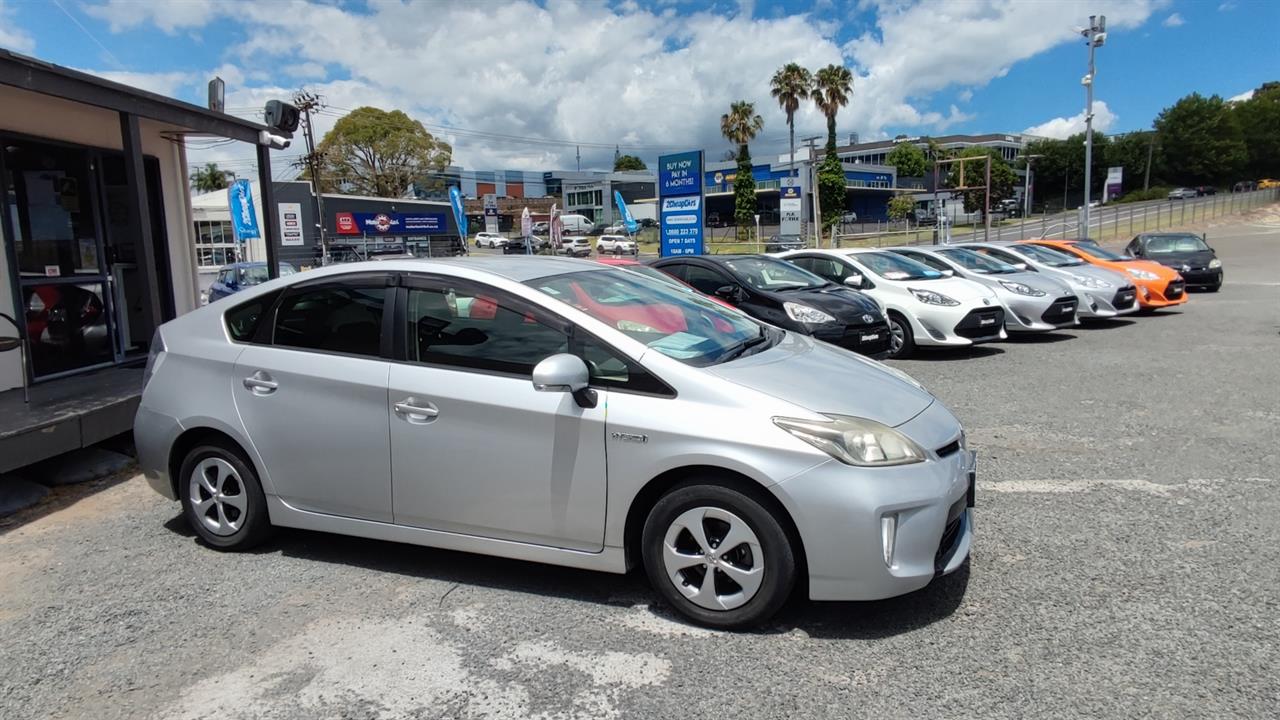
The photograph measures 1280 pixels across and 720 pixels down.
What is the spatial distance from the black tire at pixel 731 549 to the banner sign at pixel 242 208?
1088 inches

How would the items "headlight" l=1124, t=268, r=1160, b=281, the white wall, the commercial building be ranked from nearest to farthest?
1. the commercial building
2. the white wall
3. "headlight" l=1124, t=268, r=1160, b=281

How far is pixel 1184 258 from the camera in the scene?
62.3 ft

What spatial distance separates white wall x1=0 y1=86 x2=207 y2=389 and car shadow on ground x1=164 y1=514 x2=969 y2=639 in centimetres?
408

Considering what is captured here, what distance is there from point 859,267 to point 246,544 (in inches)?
364

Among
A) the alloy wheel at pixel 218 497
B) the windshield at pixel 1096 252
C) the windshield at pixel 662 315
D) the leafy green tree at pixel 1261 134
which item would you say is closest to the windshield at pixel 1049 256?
the windshield at pixel 1096 252

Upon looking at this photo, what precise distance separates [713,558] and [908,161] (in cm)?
11029

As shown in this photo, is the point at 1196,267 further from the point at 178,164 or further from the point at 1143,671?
the point at 178,164

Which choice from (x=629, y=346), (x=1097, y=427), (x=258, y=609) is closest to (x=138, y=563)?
(x=258, y=609)

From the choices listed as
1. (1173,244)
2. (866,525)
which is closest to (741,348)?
(866,525)

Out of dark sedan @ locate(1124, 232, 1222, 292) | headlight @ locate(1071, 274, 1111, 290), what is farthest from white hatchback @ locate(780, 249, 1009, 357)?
dark sedan @ locate(1124, 232, 1222, 292)

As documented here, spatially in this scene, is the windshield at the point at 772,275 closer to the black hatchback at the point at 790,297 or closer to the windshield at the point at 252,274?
the black hatchback at the point at 790,297

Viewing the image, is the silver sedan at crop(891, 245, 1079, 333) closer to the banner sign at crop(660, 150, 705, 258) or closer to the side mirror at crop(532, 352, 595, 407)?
the banner sign at crop(660, 150, 705, 258)

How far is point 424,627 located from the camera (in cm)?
346

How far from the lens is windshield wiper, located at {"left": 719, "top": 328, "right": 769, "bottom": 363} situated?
12.2ft
